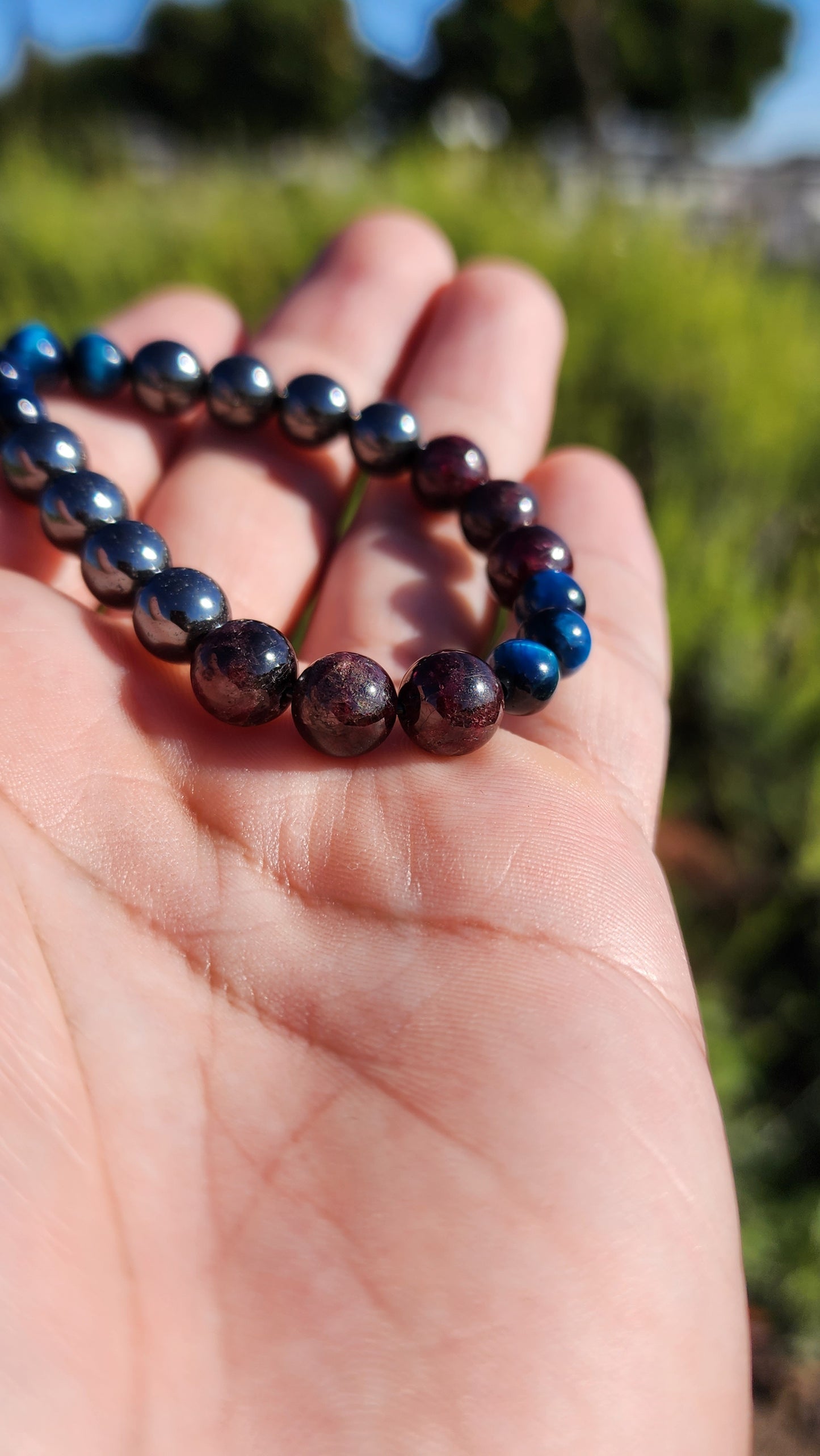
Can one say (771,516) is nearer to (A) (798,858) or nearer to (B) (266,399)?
(A) (798,858)

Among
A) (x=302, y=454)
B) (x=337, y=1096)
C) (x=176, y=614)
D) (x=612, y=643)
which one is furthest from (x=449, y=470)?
(x=337, y=1096)

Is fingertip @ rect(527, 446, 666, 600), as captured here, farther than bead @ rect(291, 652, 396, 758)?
Yes

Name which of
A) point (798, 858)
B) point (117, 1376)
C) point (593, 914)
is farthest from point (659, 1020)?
point (798, 858)

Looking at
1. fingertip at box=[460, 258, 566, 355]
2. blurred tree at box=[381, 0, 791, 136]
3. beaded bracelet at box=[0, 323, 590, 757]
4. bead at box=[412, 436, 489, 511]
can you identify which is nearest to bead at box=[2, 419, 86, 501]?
beaded bracelet at box=[0, 323, 590, 757]

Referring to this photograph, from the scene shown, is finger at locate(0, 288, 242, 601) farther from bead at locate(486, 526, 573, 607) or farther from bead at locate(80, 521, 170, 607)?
bead at locate(486, 526, 573, 607)

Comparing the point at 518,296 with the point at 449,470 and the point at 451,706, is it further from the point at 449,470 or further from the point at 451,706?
the point at 451,706

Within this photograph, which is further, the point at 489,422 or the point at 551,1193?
the point at 489,422
